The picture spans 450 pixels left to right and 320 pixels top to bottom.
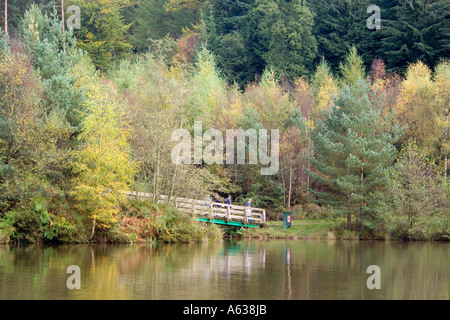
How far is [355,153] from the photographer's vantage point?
3625 cm

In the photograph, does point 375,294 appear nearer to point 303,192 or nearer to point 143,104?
point 143,104

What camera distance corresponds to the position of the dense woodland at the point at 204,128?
94.1 ft

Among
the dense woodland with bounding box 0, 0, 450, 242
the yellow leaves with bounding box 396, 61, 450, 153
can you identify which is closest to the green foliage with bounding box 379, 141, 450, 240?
the dense woodland with bounding box 0, 0, 450, 242

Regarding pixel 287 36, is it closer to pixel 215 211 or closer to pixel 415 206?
pixel 215 211

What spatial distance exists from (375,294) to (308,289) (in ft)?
5.94

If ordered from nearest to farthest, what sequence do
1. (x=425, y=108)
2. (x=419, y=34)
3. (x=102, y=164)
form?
(x=102, y=164)
(x=425, y=108)
(x=419, y=34)

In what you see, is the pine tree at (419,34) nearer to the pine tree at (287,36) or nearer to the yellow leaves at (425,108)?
the pine tree at (287,36)

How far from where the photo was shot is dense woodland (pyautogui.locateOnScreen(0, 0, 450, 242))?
2869cm

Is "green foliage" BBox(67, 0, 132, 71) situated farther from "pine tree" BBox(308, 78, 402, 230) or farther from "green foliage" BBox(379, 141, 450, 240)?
"green foliage" BBox(379, 141, 450, 240)

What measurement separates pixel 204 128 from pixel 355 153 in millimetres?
10390

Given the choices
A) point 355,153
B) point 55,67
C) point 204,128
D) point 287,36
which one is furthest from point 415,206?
point 287,36

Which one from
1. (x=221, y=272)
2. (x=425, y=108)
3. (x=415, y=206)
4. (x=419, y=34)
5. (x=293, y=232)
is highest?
(x=419, y=34)

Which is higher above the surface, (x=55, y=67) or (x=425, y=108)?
(x=55, y=67)

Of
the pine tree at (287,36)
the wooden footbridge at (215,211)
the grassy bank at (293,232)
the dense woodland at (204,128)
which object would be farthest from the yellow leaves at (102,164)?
the pine tree at (287,36)
